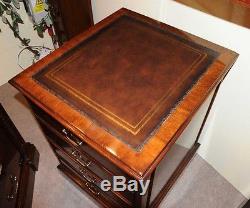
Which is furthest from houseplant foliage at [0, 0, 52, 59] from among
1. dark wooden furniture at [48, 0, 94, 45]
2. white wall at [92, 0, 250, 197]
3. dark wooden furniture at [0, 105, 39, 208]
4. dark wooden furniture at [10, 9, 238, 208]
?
dark wooden furniture at [10, 9, 238, 208]

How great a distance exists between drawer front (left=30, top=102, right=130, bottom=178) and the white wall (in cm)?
63

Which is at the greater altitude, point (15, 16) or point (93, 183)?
point (15, 16)

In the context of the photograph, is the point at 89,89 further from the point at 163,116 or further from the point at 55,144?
the point at 55,144

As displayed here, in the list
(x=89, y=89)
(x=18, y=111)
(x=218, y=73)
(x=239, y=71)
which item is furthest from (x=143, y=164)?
(x=18, y=111)

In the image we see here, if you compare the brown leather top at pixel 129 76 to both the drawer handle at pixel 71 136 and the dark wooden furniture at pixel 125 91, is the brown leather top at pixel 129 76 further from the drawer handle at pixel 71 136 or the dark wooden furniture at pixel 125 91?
the drawer handle at pixel 71 136

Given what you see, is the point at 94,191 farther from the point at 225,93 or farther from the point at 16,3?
the point at 16,3

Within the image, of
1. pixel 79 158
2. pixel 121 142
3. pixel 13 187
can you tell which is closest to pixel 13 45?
pixel 13 187

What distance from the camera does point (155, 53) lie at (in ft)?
3.22

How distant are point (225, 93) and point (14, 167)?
1.14m

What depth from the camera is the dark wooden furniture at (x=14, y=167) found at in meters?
1.24

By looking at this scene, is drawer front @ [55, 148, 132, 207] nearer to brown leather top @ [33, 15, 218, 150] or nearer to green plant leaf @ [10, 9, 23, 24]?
brown leather top @ [33, 15, 218, 150]

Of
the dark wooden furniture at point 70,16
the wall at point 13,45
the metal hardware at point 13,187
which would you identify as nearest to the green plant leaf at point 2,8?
the wall at point 13,45

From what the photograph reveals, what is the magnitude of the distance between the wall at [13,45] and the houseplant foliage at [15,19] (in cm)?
4

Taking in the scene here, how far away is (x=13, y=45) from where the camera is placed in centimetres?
192
